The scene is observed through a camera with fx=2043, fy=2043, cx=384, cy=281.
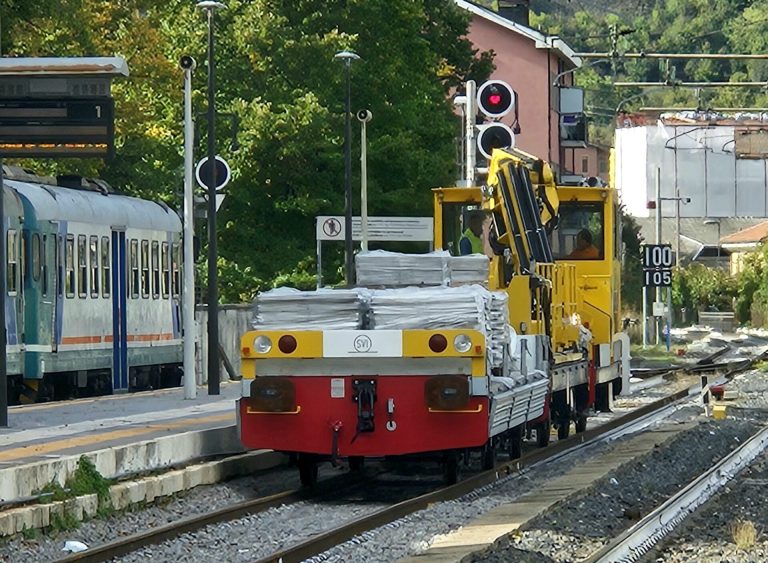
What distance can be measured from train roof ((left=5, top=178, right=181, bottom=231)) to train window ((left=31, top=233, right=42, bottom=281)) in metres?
0.33

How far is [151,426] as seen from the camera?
21.3 metres

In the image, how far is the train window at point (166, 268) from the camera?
3566 centimetres

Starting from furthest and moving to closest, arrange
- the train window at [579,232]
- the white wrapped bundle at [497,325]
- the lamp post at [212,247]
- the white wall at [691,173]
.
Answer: the white wall at [691,173]
the lamp post at [212,247]
the train window at [579,232]
the white wrapped bundle at [497,325]

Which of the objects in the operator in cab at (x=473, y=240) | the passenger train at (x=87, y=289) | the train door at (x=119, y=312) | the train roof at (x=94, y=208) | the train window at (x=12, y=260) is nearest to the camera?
the operator in cab at (x=473, y=240)

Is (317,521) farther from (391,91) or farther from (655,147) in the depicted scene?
(655,147)

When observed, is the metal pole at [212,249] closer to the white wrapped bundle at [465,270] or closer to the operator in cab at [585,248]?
the operator in cab at [585,248]

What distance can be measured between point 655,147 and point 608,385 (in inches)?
3812

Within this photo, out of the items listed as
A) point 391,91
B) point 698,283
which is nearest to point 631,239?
point 698,283

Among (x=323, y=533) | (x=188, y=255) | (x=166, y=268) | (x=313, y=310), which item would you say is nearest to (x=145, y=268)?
(x=166, y=268)

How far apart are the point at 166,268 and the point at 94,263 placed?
15.1 feet

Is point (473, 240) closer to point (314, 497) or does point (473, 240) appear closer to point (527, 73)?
point (314, 497)

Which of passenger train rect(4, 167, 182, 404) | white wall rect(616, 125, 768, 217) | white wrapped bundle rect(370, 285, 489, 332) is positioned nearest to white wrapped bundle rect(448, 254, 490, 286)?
white wrapped bundle rect(370, 285, 489, 332)

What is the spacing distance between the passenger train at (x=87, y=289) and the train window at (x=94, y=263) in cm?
2

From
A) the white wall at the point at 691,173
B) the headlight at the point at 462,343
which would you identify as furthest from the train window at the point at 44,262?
the white wall at the point at 691,173
